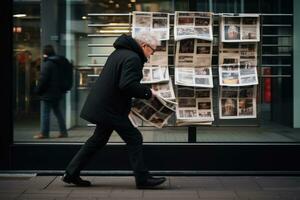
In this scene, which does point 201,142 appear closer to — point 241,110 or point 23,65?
point 241,110

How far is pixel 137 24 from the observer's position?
859 centimetres

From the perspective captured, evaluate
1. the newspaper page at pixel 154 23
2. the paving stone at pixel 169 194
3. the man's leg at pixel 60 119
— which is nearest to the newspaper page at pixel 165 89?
the newspaper page at pixel 154 23

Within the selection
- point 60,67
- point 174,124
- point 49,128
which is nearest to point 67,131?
point 49,128

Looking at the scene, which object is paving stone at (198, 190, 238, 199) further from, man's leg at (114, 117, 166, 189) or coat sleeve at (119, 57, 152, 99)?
coat sleeve at (119, 57, 152, 99)

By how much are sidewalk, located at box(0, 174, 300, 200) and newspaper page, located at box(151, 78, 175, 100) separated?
3.42 ft

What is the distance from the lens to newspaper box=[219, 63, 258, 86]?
859 cm

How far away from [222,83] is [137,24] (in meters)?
1.34

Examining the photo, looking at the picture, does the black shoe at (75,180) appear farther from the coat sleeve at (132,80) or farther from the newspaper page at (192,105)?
the newspaper page at (192,105)

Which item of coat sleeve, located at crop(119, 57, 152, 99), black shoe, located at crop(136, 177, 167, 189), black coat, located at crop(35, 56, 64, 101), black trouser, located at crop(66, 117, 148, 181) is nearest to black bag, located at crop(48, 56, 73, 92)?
black coat, located at crop(35, 56, 64, 101)

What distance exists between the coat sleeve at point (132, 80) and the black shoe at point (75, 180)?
1212 mm

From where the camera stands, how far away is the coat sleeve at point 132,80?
7199 millimetres

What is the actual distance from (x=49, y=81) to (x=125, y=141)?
1.78 m

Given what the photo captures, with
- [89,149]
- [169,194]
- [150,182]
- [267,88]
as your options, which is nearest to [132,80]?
[89,149]

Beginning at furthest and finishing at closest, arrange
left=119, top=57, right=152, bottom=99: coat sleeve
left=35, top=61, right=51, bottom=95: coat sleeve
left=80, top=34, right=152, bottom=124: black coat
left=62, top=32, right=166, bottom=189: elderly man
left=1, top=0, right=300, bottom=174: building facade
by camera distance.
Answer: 1. left=35, top=61, right=51, bottom=95: coat sleeve
2. left=1, top=0, right=300, bottom=174: building facade
3. left=62, top=32, right=166, bottom=189: elderly man
4. left=80, top=34, right=152, bottom=124: black coat
5. left=119, top=57, right=152, bottom=99: coat sleeve
